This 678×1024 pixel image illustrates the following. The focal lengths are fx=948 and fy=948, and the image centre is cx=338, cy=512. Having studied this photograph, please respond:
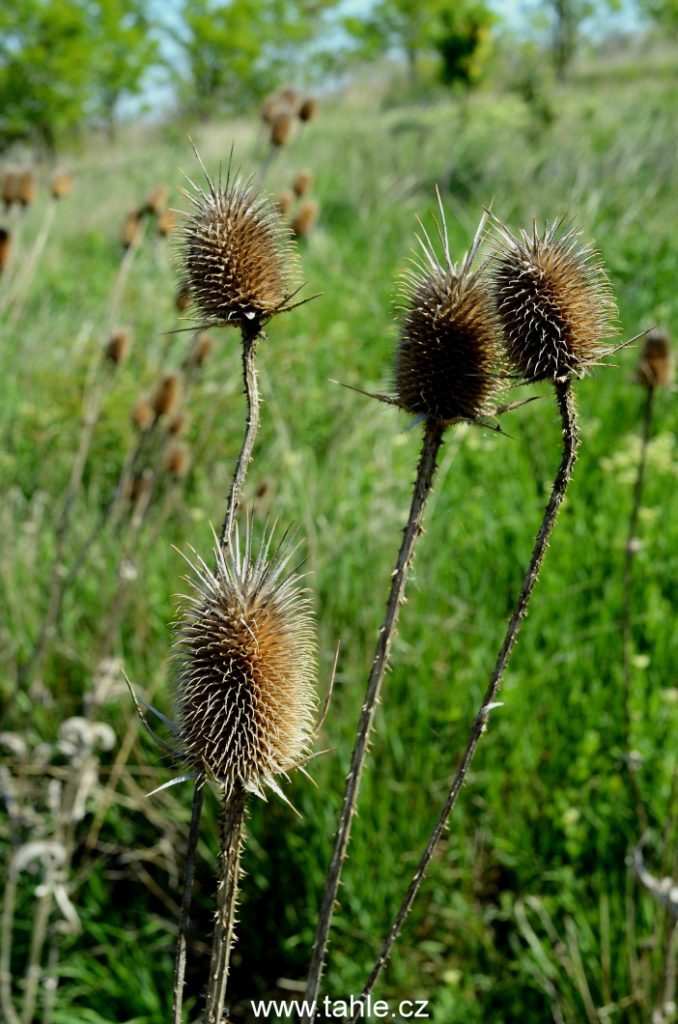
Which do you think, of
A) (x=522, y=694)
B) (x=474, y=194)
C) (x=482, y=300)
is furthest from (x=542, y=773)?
(x=474, y=194)

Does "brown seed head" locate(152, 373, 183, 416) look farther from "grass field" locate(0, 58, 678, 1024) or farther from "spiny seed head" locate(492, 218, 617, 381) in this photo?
"spiny seed head" locate(492, 218, 617, 381)

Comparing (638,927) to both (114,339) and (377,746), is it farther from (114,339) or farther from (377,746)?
(114,339)

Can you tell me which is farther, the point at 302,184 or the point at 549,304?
the point at 302,184

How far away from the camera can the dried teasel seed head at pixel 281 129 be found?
2.68 m

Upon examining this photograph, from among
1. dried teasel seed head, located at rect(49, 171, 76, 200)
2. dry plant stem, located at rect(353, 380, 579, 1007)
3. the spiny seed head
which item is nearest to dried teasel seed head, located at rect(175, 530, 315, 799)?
dry plant stem, located at rect(353, 380, 579, 1007)

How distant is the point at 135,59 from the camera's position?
29.4 m

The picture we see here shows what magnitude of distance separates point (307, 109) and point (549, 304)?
233cm

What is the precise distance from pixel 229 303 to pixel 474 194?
24.5 ft

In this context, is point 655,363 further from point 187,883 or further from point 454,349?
point 187,883

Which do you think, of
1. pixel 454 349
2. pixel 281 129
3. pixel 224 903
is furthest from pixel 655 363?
pixel 224 903

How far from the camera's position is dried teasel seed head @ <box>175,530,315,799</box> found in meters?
0.88

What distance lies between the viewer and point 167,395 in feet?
7.23

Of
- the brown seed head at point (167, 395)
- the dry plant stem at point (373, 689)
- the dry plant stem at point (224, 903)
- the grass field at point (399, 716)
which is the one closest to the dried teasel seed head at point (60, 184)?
the grass field at point (399, 716)

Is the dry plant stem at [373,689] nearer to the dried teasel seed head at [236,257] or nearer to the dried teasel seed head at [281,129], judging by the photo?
the dried teasel seed head at [236,257]
